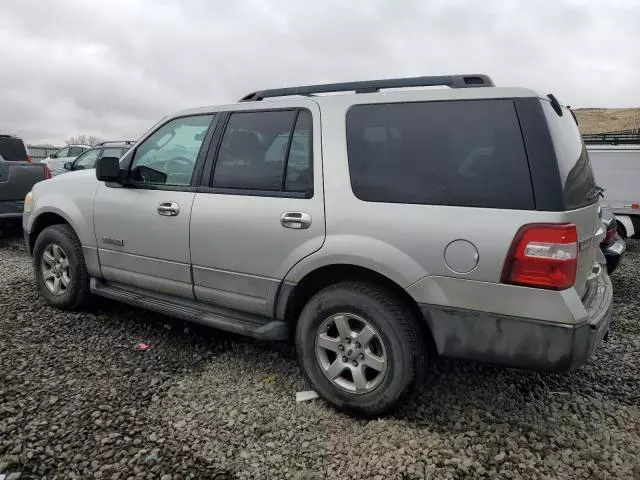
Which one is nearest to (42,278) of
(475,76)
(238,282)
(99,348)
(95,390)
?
(99,348)

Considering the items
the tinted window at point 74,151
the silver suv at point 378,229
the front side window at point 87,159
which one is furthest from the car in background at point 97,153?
the silver suv at point 378,229

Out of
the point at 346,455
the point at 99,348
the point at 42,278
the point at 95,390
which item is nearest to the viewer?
the point at 346,455

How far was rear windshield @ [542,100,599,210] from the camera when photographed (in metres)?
2.37

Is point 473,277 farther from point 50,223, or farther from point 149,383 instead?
point 50,223

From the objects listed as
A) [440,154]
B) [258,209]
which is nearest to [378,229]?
[440,154]

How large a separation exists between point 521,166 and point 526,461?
1.48 metres

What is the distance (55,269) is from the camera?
439cm

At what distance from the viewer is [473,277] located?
95.7 inches

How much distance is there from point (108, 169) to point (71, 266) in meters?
1.05

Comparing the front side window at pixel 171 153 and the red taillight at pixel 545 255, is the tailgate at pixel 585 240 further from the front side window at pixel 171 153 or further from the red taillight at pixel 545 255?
the front side window at pixel 171 153

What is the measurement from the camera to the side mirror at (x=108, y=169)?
370 centimetres

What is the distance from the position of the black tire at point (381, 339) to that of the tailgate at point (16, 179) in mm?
6732

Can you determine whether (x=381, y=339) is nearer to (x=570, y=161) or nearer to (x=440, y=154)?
(x=440, y=154)

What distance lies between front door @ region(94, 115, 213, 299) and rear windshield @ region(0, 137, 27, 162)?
6.32m
